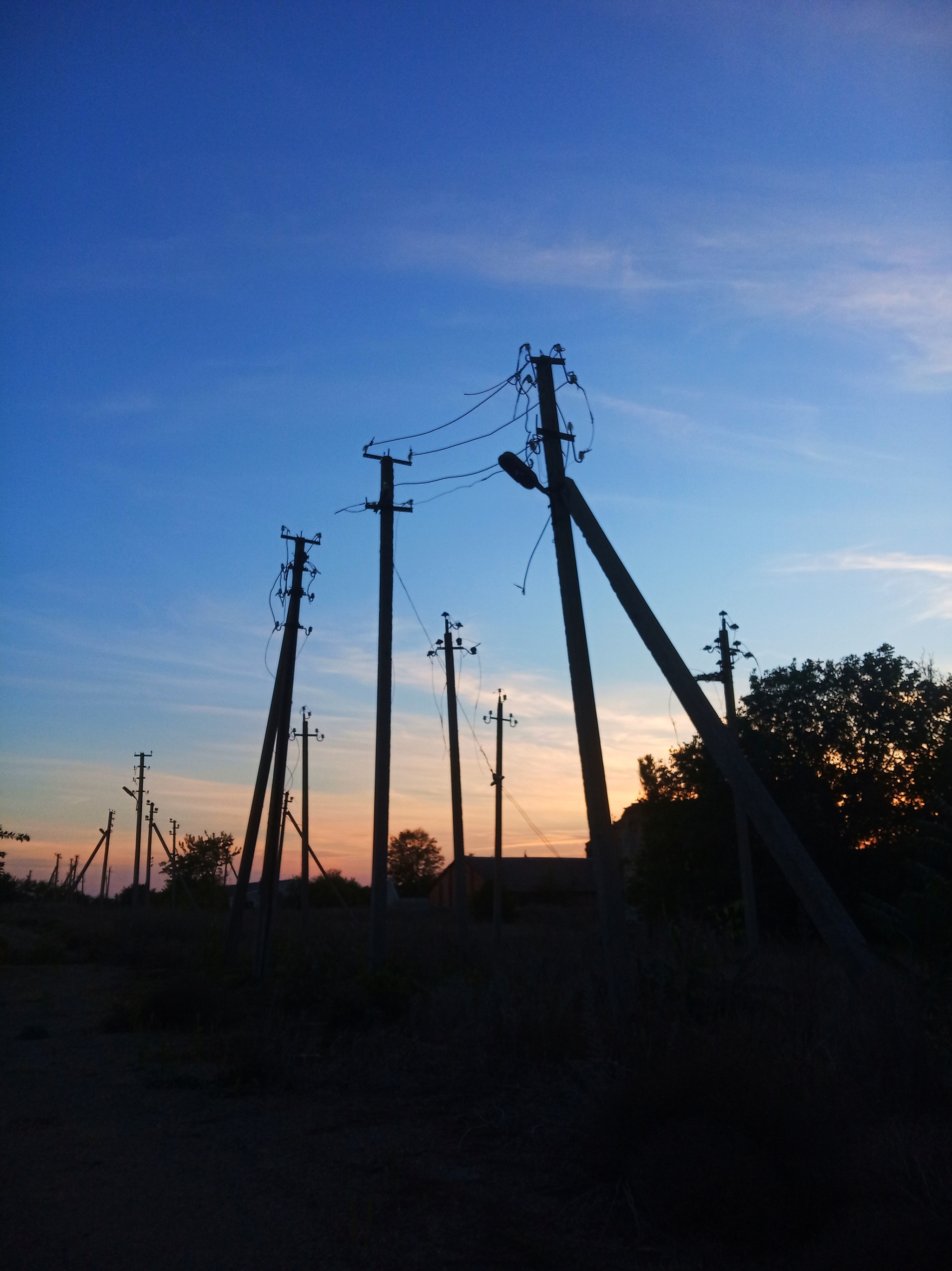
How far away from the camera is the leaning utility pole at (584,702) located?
10.2m

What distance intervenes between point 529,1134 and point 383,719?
1161 centimetres

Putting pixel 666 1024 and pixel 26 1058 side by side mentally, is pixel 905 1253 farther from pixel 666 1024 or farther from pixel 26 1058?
pixel 26 1058

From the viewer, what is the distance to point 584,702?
11195 mm

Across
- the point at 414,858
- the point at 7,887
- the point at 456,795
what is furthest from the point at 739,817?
the point at 414,858

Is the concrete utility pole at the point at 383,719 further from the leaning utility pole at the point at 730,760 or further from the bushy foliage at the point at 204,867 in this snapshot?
the bushy foliage at the point at 204,867

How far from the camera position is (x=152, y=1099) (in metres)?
9.74

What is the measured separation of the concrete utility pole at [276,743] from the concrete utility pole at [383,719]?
3.62m

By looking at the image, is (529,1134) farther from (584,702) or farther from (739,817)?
(739,817)

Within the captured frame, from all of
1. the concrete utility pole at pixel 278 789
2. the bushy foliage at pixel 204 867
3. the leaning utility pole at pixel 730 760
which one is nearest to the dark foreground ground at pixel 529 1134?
the leaning utility pole at pixel 730 760

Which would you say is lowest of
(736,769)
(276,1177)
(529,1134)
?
(276,1177)

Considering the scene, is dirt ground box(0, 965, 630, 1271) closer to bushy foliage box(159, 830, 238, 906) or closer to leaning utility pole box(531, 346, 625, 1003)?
leaning utility pole box(531, 346, 625, 1003)

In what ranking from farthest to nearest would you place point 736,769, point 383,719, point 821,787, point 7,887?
point 7,887
point 821,787
point 383,719
point 736,769

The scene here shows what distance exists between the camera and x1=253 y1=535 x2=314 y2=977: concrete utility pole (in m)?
20.6

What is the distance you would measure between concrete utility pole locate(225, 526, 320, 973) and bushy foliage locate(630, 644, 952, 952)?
475 inches
